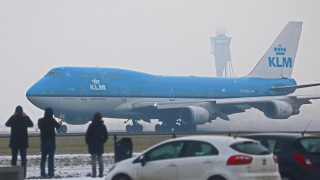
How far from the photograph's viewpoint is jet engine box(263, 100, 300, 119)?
5678cm

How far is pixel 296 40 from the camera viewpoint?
6775cm

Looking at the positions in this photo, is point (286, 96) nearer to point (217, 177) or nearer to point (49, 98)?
point (49, 98)

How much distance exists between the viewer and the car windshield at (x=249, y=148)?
17594 mm

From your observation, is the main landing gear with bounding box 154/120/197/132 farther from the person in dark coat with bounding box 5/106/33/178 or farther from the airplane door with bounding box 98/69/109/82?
the person in dark coat with bounding box 5/106/33/178

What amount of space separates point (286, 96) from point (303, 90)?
4483 millimetres

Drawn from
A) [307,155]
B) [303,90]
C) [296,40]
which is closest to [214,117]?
[303,90]

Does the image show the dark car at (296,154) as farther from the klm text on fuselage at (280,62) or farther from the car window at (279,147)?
the klm text on fuselage at (280,62)

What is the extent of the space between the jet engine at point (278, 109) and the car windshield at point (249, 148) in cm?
3924

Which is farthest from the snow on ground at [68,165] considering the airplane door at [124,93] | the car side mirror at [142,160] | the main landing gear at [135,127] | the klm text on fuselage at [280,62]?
the klm text on fuselage at [280,62]

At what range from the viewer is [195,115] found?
5584 cm

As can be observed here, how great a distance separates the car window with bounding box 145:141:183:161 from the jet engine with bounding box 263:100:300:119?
39.0 metres

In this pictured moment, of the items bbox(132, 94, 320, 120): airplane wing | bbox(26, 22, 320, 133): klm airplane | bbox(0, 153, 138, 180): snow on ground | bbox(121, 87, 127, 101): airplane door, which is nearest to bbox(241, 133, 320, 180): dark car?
bbox(0, 153, 138, 180): snow on ground

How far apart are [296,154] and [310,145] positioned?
0.59 metres

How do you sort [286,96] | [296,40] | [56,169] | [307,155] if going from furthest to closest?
[296,40] → [286,96] → [56,169] → [307,155]
